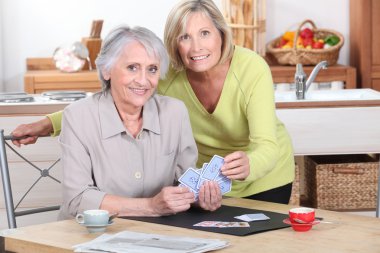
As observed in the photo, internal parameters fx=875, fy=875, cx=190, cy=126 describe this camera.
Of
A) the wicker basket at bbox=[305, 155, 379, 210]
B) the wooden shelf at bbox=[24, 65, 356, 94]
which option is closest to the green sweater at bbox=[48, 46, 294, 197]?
the wicker basket at bbox=[305, 155, 379, 210]

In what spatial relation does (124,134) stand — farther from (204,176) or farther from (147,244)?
(147,244)

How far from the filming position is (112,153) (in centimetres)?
278

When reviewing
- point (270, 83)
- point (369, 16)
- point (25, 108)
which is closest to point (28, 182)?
point (25, 108)

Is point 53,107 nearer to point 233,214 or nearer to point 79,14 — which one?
point 233,214

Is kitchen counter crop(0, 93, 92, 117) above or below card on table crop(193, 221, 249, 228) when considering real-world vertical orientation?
above

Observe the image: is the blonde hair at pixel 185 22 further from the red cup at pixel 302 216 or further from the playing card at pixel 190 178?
the red cup at pixel 302 216

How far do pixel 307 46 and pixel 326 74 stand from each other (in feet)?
0.77

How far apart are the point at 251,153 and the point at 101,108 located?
53 centimetres

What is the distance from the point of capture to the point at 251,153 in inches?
116

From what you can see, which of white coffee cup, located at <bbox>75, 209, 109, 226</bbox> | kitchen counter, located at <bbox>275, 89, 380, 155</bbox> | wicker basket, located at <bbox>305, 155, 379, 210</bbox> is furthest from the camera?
wicker basket, located at <bbox>305, 155, 379, 210</bbox>

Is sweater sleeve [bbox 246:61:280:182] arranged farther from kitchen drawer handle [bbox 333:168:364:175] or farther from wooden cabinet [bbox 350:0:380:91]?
wooden cabinet [bbox 350:0:380:91]

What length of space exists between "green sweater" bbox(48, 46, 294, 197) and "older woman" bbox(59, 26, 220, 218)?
250 mm

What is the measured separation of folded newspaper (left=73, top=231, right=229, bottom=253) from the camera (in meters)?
2.18

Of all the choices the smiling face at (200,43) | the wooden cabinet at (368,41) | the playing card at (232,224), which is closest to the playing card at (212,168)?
the playing card at (232,224)
